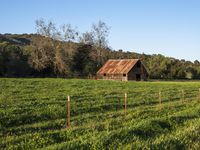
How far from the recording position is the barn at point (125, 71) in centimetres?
6944

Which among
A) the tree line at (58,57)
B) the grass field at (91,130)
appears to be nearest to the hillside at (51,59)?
the tree line at (58,57)

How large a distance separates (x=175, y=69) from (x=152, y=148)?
90.3 metres

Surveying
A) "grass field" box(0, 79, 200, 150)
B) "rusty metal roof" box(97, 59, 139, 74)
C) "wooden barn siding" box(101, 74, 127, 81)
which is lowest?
"grass field" box(0, 79, 200, 150)

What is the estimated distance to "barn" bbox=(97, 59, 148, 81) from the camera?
6944 cm

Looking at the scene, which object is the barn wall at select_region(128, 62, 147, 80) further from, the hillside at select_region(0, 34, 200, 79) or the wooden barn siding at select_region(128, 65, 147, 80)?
the hillside at select_region(0, 34, 200, 79)

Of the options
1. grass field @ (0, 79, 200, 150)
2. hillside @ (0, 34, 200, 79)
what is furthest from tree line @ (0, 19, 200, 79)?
grass field @ (0, 79, 200, 150)

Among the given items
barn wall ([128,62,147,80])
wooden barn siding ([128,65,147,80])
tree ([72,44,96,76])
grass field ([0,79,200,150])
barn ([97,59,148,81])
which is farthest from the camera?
tree ([72,44,96,76])

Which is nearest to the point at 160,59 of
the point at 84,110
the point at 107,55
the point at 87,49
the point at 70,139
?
the point at 107,55

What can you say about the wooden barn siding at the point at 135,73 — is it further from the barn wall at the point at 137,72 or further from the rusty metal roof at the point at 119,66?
the rusty metal roof at the point at 119,66

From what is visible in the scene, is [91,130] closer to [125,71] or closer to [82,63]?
[125,71]

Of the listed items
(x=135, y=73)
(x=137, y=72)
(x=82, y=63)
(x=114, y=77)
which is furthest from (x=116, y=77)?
(x=82, y=63)

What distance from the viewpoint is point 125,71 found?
68812mm

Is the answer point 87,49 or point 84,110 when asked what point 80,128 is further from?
point 87,49

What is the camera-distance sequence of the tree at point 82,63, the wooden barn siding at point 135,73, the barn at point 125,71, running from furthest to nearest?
the tree at point 82,63
the wooden barn siding at point 135,73
the barn at point 125,71
